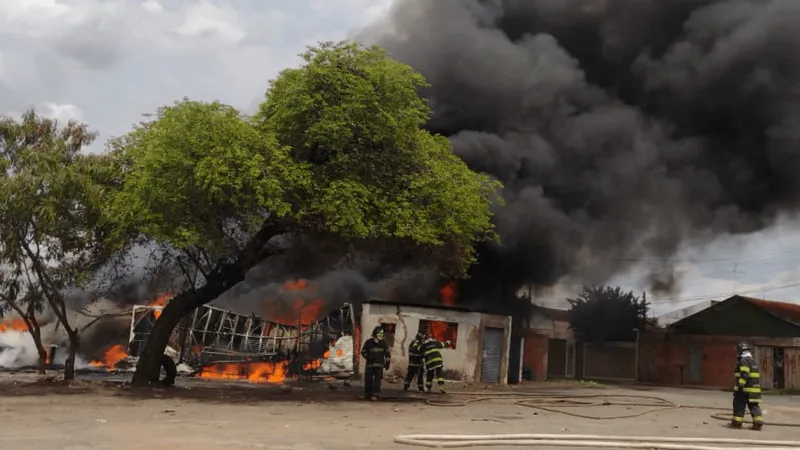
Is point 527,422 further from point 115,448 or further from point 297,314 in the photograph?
point 297,314

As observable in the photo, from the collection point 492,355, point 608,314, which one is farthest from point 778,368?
point 492,355

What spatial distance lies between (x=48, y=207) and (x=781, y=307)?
38113mm

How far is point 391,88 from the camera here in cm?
1585

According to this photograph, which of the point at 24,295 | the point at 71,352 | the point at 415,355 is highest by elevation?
the point at 24,295

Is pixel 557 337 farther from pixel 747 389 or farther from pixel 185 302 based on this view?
pixel 747 389

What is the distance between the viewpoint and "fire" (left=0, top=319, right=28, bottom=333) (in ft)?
96.2

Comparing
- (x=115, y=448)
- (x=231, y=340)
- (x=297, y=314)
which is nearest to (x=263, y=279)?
(x=297, y=314)

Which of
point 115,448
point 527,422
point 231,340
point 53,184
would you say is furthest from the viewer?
point 231,340

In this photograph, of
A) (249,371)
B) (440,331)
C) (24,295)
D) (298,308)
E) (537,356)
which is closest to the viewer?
(24,295)

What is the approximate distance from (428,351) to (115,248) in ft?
26.5

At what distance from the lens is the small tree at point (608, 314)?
37.0m

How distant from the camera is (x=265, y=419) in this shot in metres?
11.3

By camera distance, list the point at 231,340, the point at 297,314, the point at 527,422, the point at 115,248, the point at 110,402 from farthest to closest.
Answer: the point at 297,314, the point at 231,340, the point at 115,248, the point at 110,402, the point at 527,422

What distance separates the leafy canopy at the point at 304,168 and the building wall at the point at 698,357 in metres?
21.3
